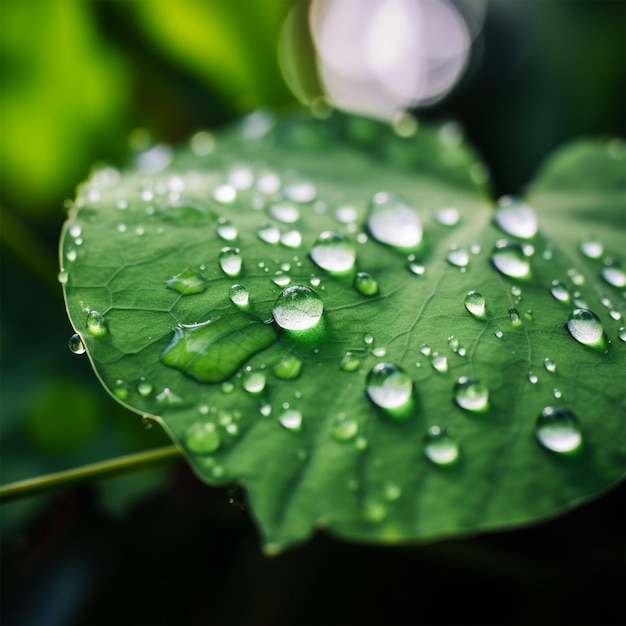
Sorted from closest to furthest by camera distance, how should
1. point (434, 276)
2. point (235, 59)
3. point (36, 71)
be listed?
point (434, 276)
point (36, 71)
point (235, 59)

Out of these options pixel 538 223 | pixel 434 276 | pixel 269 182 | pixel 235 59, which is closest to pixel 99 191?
pixel 269 182

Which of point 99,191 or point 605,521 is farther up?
point 99,191

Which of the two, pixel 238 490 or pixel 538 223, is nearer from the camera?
pixel 238 490

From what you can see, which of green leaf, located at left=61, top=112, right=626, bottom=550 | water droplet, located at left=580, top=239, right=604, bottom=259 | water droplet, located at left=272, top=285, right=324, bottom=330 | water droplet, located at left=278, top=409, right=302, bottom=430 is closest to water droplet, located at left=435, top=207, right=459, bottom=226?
green leaf, located at left=61, top=112, right=626, bottom=550

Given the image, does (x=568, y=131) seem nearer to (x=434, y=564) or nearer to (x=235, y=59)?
(x=235, y=59)

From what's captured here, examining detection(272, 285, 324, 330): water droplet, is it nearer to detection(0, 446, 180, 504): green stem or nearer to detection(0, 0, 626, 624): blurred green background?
detection(0, 446, 180, 504): green stem
